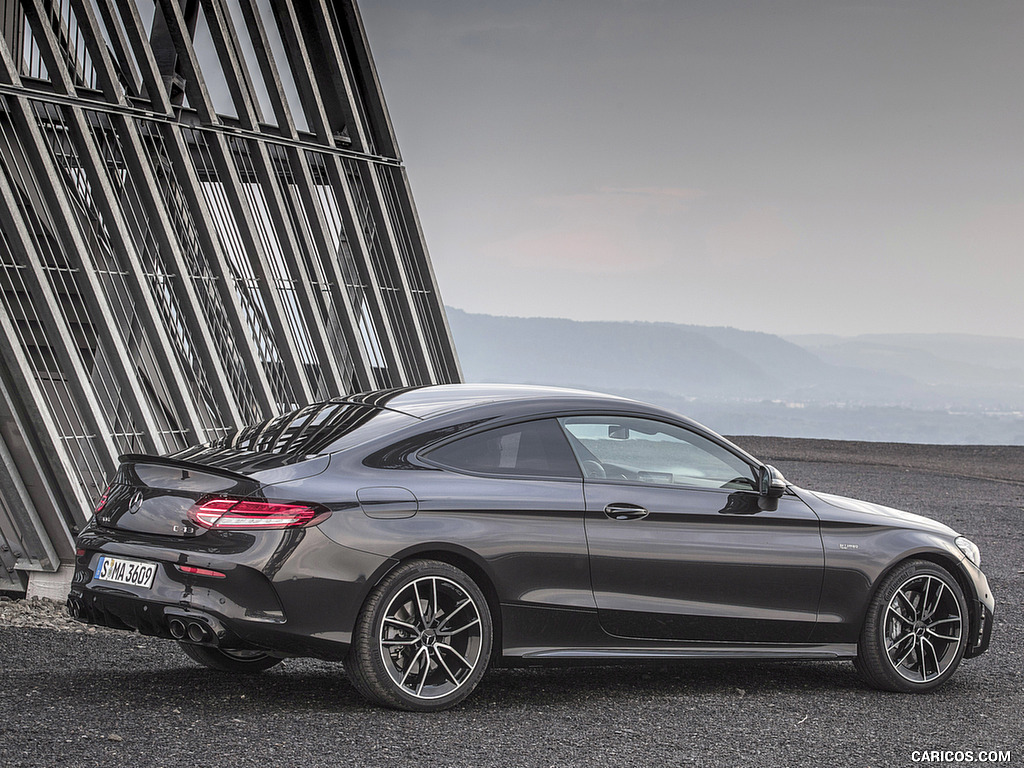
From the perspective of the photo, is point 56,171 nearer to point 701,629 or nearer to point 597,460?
point 597,460

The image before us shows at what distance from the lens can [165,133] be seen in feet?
35.4

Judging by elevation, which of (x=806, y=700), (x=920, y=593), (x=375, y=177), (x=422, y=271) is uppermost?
(x=375, y=177)

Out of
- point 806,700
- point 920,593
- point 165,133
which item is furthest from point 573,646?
point 165,133

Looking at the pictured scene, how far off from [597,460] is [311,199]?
7.62 metres

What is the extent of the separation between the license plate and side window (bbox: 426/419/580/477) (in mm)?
1317

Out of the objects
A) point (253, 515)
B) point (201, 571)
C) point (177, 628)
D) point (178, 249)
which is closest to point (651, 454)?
point (253, 515)

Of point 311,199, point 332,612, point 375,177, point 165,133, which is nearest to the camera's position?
point 332,612

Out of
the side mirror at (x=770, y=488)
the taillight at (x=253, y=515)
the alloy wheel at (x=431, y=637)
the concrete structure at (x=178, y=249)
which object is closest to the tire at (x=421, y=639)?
the alloy wheel at (x=431, y=637)

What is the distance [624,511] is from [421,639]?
3.82 feet

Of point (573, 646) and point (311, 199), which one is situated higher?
point (311, 199)

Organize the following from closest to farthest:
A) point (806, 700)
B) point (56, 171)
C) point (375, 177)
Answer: point (806, 700)
point (56, 171)
point (375, 177)

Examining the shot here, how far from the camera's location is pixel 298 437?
566cm
